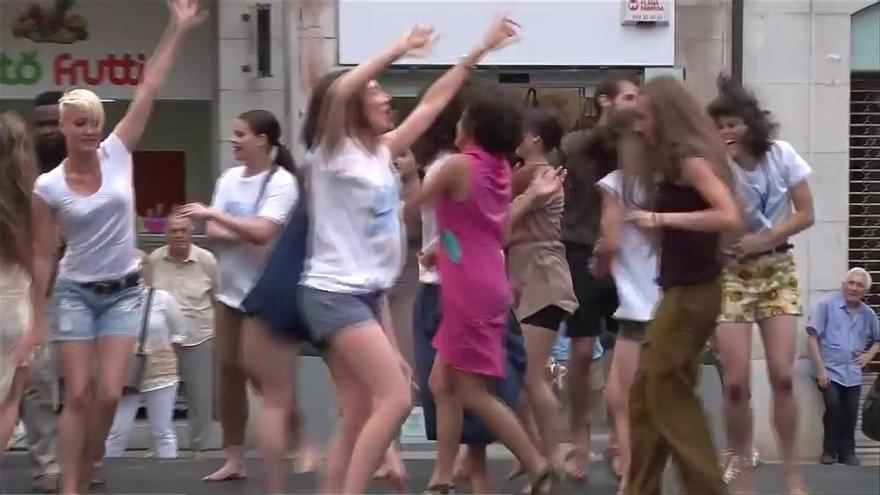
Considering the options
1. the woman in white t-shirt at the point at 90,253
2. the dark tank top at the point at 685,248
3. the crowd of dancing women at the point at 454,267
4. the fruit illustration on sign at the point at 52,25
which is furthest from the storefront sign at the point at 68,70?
the dark tank top at the point at 685,248

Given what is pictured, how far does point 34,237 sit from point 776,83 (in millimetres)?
7058

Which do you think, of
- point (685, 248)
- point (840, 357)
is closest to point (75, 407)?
point (685, 248)

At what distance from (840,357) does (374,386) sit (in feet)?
23.2

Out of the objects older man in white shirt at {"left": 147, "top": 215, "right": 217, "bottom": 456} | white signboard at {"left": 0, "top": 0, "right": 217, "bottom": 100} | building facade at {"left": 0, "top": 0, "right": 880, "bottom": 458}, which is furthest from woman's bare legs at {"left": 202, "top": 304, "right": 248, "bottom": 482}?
white signboard at {"left": 0, "top": 0, "right": 217, "bottom": 100}

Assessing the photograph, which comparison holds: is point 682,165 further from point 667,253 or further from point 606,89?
point 606,89

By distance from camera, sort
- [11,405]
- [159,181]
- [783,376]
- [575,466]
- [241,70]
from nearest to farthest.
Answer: [783,376] < [11,405] < [575,466] < [241,70] < [159,181]

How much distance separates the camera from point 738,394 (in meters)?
6.65

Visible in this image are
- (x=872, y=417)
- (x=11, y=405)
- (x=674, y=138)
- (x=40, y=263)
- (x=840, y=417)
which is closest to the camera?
(x=674, y=138)

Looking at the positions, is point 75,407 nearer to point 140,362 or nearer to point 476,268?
point 476,268

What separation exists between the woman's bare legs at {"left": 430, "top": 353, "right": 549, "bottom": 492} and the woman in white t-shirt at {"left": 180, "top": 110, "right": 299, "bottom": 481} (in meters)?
0.79

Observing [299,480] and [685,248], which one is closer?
[685,248]

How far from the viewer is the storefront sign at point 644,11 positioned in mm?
11633

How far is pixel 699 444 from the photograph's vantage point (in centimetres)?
576

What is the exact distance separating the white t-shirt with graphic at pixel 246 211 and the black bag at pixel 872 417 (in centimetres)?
403
